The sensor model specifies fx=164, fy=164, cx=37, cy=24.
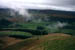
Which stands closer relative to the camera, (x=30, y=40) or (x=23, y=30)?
(x=30, y=40)

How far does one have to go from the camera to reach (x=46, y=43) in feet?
31.0

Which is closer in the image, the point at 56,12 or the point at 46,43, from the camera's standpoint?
the point at 46,43

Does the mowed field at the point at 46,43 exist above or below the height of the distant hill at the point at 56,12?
below

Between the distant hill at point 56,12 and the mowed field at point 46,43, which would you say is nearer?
the mowed field at point 46,43

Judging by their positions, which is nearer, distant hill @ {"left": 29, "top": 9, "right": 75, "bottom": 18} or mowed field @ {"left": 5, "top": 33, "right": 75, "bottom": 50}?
mowed field @ {"left": 5, "top": 33, "right": 75, "bottom": 50}

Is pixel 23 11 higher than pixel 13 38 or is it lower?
higher

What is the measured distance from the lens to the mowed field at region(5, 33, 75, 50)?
9.09 meters

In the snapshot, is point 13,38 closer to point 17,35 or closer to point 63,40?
point 17,35

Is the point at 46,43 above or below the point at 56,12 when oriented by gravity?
below

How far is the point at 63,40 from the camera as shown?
Answer: 9.66 metres

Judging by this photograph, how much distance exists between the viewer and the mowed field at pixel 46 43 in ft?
29.8

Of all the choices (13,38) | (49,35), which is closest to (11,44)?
(13,38)

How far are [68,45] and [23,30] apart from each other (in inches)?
139

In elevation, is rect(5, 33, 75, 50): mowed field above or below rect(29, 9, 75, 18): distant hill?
below
